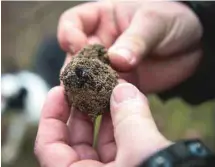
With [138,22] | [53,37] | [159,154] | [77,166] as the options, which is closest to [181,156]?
[159,154]

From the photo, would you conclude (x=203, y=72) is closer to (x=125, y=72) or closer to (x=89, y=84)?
(x=125, y=72)

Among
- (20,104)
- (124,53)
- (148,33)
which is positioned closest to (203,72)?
(148,33)

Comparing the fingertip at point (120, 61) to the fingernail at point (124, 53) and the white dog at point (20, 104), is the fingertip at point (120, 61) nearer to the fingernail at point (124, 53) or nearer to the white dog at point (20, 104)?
the fingernail at point (124, 53)

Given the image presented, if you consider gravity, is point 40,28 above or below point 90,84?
below

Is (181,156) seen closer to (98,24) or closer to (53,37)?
(98,24)

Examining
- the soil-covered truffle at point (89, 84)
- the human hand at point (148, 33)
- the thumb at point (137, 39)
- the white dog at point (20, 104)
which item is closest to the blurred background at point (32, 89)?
the white dog at point (20, 104)

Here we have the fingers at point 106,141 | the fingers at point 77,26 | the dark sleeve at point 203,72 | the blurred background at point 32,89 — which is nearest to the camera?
the fingers at point 106,141

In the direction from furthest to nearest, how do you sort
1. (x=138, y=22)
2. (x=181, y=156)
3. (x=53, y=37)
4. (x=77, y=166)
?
1. (x=53, y=37)
2. (x=138, y=22)
3. (x=77, y=166)
4. (x=181, y=156)
